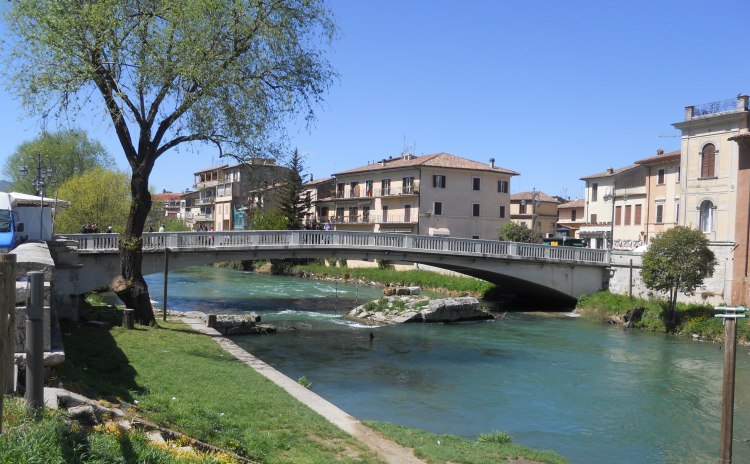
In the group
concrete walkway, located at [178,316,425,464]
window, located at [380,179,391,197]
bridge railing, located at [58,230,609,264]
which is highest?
window, located at [380,179,391,197]

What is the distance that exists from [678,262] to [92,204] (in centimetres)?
3694

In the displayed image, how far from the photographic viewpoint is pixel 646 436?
15609 millimetres

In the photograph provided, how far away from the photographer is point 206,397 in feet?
36.9

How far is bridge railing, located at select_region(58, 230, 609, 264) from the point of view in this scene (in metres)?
31.8

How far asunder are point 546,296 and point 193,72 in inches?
1276

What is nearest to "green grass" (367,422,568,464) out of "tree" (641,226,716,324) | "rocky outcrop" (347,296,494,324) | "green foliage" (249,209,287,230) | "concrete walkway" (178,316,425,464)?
"concrete walkway" (178,316,425,464)

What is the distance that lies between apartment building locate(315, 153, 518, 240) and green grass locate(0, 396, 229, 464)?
2275 inches

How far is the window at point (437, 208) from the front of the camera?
64.7 metres

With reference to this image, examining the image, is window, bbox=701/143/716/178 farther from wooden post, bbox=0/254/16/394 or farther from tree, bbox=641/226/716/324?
wooden post, bbox=0/254/16/394

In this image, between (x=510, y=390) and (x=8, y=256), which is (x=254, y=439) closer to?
(x=8, y=256)

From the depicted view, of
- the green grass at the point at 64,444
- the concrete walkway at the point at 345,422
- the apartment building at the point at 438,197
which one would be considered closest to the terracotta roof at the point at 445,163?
the apartment building at the point at 438,197

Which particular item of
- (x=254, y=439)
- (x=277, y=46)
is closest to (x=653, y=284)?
(x=277, y=46)

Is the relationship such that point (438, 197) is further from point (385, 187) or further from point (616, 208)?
point (616, 208)

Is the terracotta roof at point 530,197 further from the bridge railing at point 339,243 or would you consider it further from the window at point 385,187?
the bridge railing at point 339,243
